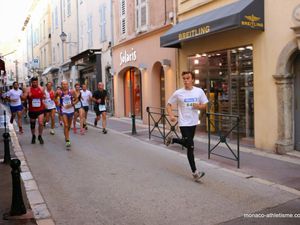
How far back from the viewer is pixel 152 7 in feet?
51.9

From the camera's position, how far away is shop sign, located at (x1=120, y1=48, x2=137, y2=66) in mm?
17825

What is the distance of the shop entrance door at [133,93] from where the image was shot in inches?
735

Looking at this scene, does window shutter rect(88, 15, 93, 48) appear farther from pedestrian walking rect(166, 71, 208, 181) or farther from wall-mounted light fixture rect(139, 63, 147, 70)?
pedestrian walking rect(166, 71, 208, 181)

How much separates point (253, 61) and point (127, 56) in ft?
29.9

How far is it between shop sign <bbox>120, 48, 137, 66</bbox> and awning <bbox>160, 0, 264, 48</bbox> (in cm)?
620

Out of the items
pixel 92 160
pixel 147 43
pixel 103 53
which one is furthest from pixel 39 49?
pixel 92 160

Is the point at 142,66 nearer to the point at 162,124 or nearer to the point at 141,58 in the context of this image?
the point at 141,58

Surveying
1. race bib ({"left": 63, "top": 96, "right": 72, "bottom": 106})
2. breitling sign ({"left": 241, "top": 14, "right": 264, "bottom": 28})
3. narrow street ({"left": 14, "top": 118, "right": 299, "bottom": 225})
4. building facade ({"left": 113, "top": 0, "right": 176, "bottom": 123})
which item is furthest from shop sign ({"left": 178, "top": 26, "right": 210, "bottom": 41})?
race bib ({"left": 63, "top": 96, "right": 72, "bottom": 106})

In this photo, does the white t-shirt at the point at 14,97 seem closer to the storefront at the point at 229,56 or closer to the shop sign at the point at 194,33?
the storefront at the point at 229,56

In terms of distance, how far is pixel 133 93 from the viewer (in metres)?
19.4

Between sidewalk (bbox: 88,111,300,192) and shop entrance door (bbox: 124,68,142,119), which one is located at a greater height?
shop entrance door (bbox: 124,68,142,119)

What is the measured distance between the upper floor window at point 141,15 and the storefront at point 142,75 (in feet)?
1.51

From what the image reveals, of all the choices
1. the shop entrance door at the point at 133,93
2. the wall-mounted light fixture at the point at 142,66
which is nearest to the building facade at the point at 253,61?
the wall-mounted light fixture at the point at 142,66

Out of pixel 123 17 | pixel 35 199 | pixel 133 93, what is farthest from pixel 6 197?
pixel 123 17
